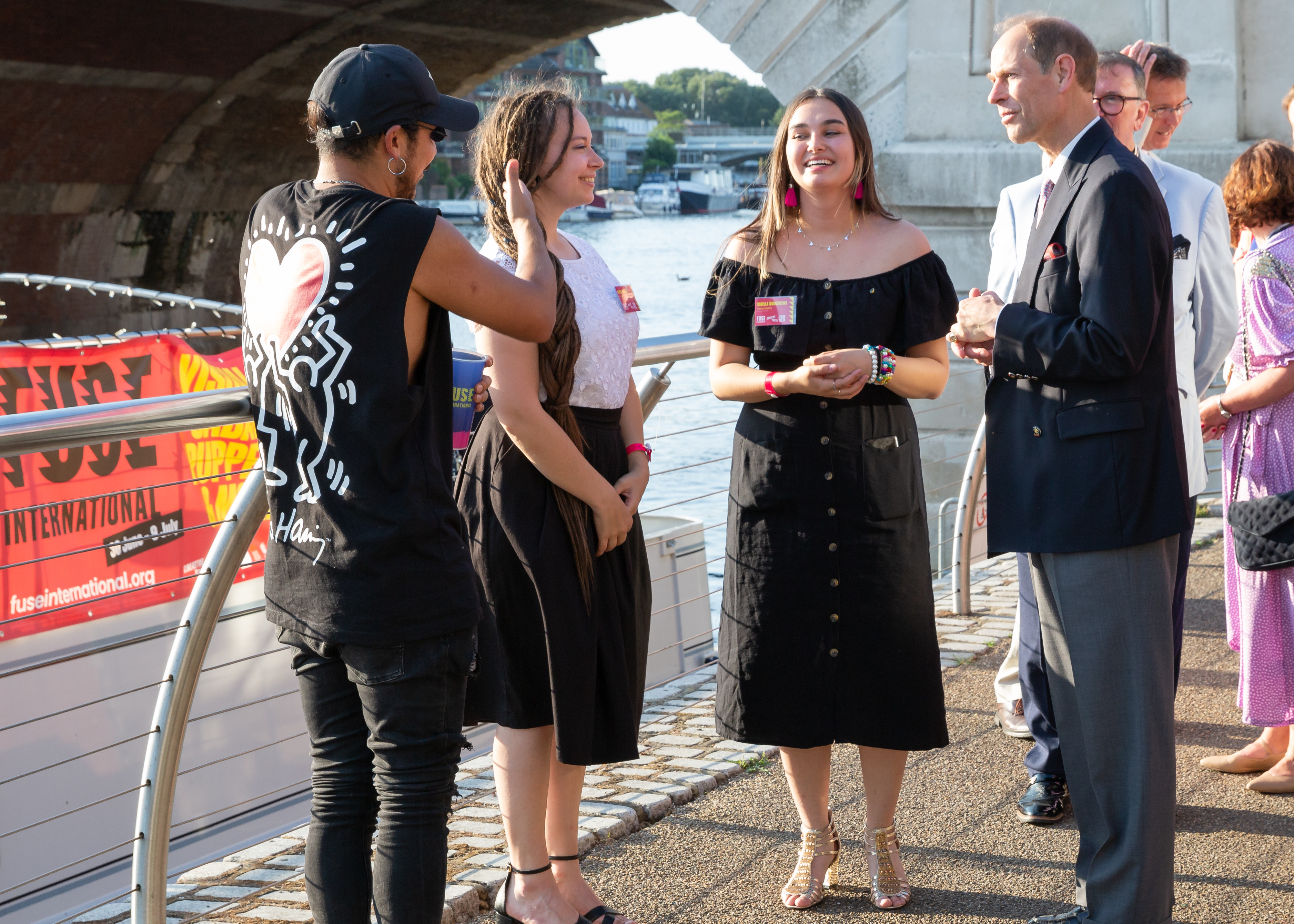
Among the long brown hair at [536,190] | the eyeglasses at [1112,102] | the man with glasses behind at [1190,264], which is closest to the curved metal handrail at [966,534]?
the man with glasses behind at [1190,264]

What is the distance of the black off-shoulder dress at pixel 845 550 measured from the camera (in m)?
2.68

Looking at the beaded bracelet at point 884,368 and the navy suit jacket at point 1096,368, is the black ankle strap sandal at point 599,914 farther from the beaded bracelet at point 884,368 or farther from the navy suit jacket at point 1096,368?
the beaded bracelet at point 884,368

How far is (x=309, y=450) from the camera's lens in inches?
76.0

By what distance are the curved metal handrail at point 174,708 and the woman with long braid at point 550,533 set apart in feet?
1.40

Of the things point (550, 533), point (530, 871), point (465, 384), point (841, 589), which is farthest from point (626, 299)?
point (530, 871)

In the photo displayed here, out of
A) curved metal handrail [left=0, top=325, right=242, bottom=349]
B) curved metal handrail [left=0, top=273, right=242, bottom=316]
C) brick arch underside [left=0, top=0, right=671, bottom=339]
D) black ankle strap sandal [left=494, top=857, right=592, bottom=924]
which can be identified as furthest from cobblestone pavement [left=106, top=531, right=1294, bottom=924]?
brick arch underside [left=0, top=0, right=671, bottom=339]

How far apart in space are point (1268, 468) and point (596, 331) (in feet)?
5.96

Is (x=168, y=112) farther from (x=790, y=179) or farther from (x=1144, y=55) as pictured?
(x=790, y=179)

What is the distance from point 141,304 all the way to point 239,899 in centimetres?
1879

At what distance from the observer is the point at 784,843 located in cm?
296

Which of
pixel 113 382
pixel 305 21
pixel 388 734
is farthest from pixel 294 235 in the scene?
pixel 305 21

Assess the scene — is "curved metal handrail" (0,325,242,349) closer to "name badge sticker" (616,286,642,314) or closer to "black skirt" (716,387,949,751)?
"name badge sticker" (616,286,642,314)

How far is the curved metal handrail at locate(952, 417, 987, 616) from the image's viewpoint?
480 cm

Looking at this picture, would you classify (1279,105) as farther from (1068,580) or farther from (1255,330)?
(1068,580)
